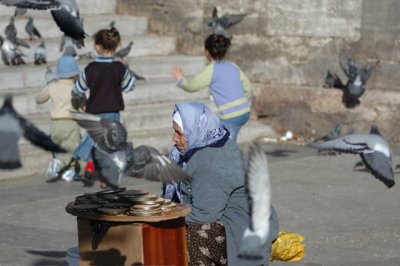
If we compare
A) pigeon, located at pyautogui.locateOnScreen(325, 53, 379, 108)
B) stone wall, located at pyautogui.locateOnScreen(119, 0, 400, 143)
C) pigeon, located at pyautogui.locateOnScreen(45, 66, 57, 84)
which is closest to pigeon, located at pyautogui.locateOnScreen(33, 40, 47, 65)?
pigeon, located at pyautogui.locateOnScreen(45, 66, 57, 84)

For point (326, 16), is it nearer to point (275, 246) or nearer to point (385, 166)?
point (385, 166)

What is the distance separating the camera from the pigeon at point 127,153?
21.9ft

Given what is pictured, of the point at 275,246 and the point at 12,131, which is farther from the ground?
the point at 12,131

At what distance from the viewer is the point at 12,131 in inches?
267

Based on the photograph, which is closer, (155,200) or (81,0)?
(155,200)

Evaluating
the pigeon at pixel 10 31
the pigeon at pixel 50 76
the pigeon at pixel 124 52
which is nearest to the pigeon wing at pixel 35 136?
the pigeon at pixel 50 76

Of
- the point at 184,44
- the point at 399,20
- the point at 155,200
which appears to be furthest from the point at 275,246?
the point at 184,44

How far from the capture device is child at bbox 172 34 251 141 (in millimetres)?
11320

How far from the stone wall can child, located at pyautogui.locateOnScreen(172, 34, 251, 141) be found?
117 inches

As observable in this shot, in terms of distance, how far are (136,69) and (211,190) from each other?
8.44 metres

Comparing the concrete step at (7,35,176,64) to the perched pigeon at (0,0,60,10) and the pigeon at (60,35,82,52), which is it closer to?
the pigeon at (60,35,82,52)

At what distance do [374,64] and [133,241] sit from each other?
330 inches

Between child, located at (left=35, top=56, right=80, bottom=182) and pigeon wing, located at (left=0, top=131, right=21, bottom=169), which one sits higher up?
pigeon wing, located at (left=0, top=131, right=21, bottom=169)

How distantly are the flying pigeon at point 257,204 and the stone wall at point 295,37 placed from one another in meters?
8.23
